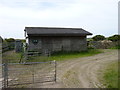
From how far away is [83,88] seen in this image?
639 cm

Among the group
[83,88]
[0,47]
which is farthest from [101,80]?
[0,47]

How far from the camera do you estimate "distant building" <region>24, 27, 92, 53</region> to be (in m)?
19.0

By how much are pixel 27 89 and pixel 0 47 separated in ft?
51.5

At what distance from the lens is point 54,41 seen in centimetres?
1994

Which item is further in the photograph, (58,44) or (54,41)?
(58,44)

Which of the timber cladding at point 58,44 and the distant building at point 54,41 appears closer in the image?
the distant building at point 54,41

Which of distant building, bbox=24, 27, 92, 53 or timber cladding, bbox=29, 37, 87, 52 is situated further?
timber cladding, bbox=29, 37, 87, 52

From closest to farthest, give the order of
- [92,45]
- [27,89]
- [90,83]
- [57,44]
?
[27,89] → [90,83] → [57,44] → [92,45]

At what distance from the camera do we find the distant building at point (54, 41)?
19.0m

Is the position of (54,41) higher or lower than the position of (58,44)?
higher

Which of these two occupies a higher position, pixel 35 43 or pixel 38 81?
pixel 35 43

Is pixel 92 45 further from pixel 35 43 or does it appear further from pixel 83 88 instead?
pixel 83 88

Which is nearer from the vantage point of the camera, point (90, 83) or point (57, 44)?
point (90, 83)

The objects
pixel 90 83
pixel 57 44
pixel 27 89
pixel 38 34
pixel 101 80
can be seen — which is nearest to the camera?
pixel 27 89
